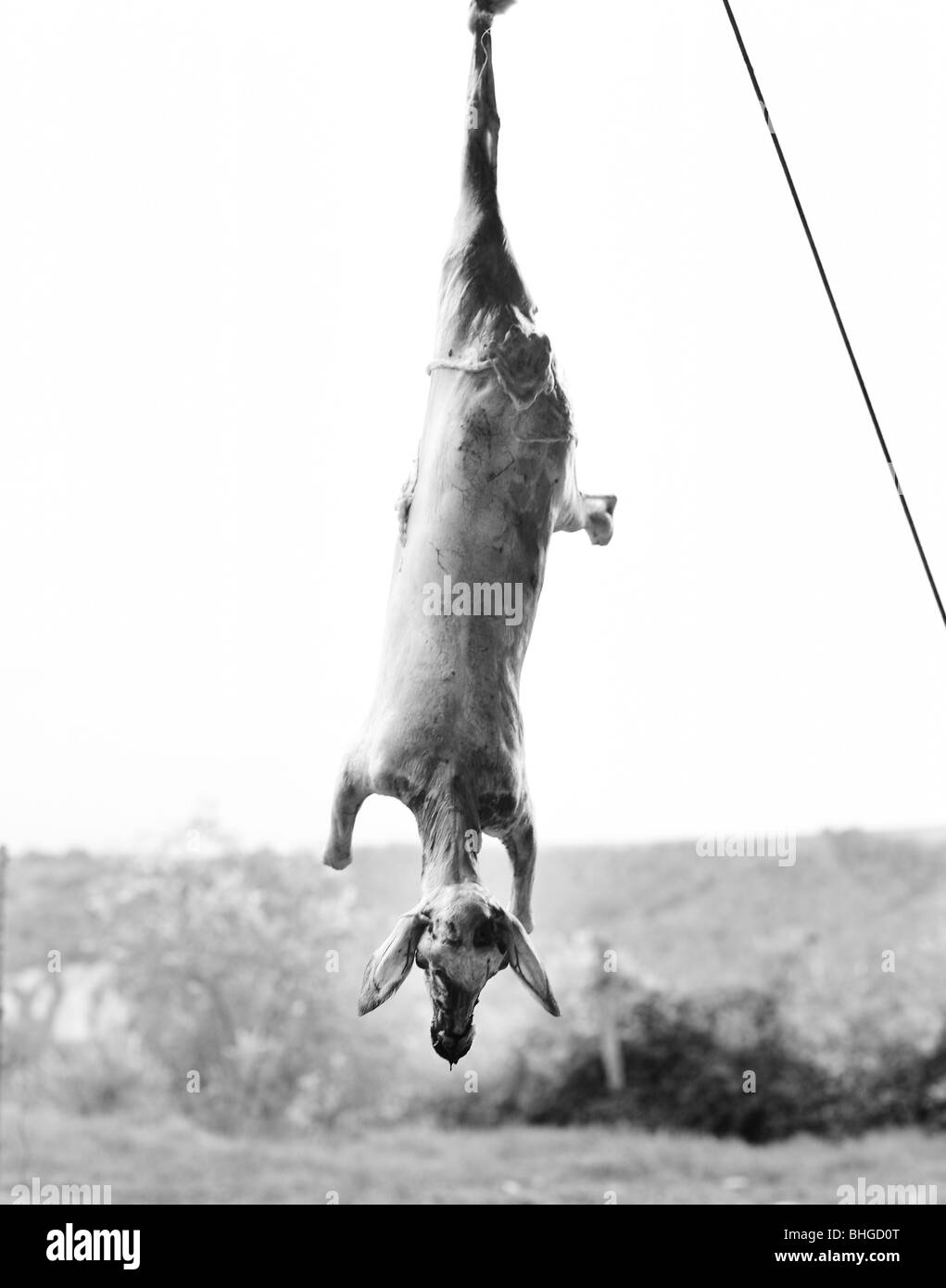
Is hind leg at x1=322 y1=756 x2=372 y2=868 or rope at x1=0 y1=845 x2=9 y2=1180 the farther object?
rope at x1=0 y1=845 x2=9 y2=1180

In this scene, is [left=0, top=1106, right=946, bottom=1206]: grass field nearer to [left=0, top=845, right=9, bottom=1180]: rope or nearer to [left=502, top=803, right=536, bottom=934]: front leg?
[left=0, top=845, right=9, bottom=1180]: rope

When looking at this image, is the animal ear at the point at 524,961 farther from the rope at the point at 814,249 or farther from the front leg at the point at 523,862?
the rope at the point at 814,249

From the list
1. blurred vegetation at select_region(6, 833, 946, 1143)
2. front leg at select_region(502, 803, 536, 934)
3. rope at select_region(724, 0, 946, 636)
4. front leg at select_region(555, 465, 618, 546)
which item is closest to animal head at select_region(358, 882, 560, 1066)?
front leg at select_region(502, 803, 536, 934)

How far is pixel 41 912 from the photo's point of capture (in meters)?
5.74

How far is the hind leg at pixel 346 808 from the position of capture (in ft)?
4.84

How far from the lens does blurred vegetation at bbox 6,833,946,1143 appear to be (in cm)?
553

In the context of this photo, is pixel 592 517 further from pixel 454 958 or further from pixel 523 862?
pixel 454 958

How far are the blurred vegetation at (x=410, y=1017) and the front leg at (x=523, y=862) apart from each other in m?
3.97

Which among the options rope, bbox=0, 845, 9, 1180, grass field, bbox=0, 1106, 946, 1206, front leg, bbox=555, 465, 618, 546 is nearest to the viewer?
front leg, bbox=555, 465, 618, 546

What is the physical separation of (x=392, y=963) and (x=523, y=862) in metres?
0.31

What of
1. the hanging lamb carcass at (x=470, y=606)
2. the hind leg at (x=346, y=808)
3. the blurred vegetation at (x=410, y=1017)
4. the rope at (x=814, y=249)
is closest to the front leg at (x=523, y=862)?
the hanging lamb carcass at (x=470, y=606)

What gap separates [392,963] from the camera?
1.28m

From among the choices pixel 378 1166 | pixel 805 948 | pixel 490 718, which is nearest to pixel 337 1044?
Result: pixel 378 1166
